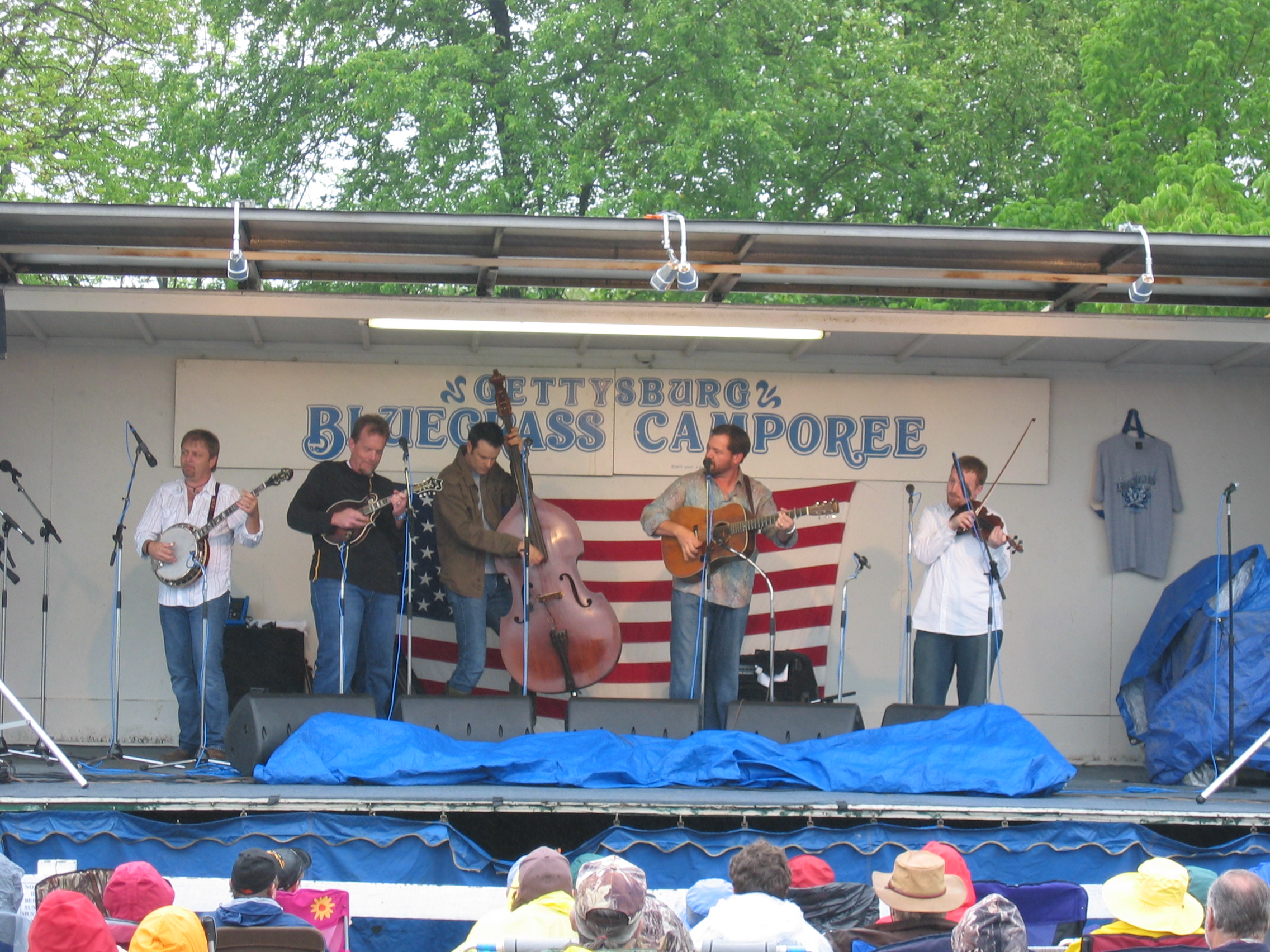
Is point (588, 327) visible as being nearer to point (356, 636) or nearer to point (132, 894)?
point (356, 636)

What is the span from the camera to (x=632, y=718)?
6.09 meters

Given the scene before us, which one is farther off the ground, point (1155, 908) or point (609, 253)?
point (609, 253)

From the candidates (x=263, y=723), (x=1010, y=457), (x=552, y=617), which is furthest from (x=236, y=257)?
(x=1010, y=457)

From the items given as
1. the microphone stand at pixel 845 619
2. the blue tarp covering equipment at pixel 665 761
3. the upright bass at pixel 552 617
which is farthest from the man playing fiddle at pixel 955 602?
the upright bass at pixel 552 617

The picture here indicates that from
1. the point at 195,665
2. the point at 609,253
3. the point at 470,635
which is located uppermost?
the point at 609,253

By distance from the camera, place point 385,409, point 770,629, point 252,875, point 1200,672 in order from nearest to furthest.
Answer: point 252,875, point 1200,672, point 770,629, point 385,409

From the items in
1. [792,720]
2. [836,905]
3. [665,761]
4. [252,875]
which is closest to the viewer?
[252,875]

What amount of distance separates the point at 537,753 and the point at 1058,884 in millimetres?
2173

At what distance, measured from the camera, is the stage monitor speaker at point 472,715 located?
5.98m

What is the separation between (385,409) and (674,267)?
2.64 metres

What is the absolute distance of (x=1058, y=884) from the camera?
13.8ft

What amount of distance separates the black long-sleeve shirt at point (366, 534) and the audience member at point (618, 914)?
156 inches

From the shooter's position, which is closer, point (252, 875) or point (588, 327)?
point (252, 875)

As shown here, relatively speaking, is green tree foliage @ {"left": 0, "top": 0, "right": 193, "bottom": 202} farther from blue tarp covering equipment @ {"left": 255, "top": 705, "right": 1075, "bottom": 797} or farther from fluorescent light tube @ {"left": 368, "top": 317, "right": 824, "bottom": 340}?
blue tarp covering equipment @ {"left": 255, "top": 705, "right": 1075, "bottom": 797}
